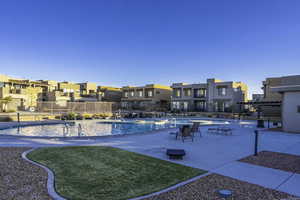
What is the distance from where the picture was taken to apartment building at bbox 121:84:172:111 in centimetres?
4228

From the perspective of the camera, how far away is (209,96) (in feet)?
115

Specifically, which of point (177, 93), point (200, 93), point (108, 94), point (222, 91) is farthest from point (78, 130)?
point (108, 94)

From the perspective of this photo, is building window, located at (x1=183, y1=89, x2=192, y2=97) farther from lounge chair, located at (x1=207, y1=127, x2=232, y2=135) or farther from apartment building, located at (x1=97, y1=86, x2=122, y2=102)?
lounge chair, located at (x1=207, y1=127, x2=232, y2=135)

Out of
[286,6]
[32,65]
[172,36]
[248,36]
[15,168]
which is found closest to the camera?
[15,168]

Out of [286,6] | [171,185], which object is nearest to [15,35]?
[171,185]

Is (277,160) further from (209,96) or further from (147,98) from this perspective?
(147,98)

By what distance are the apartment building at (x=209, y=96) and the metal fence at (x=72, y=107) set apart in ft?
51.5

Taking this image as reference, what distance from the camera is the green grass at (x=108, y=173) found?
152 inches

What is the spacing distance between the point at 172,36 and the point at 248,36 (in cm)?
1005

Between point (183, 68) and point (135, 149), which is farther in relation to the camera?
point (183, 68)

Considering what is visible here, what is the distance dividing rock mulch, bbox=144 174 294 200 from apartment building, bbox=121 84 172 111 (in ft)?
120

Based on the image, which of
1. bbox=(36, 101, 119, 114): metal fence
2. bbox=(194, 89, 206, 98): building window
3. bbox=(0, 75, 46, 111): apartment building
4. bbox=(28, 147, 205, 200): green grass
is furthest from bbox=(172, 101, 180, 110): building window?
bbox=(28, 147, 205, 200): green grass

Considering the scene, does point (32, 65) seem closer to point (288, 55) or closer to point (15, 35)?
point (15, 35)

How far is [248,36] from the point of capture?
20375 mm
